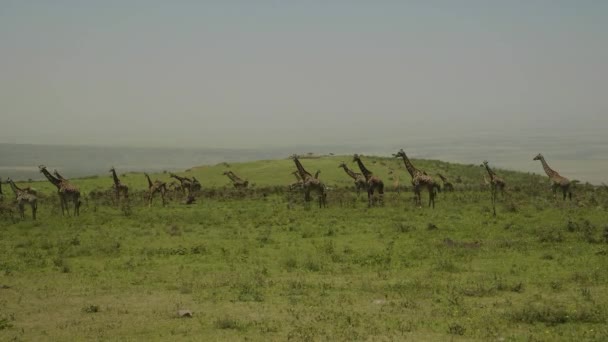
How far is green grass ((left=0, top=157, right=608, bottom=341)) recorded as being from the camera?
1191cm

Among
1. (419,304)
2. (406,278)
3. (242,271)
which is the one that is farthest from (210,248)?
(419,304)

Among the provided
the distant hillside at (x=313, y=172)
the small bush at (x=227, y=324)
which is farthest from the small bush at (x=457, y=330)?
the distant hillside at (x=313, y=172)

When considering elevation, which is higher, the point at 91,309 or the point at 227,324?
the point at 227,324

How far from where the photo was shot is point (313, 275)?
17.1m

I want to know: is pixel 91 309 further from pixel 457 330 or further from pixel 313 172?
pixel 313 172

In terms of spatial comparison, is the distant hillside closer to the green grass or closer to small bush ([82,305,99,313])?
the green grass

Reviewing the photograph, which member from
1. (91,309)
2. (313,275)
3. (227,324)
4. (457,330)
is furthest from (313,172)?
(457,330)

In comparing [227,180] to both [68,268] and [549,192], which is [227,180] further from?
[68,268]

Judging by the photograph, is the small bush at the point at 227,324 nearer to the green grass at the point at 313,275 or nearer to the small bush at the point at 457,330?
the green grass at the point at 313,275

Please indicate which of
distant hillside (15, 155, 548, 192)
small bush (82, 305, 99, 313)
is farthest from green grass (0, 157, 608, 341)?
distant hillside (15, 155, 548, 192)

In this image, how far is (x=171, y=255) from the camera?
20.7m

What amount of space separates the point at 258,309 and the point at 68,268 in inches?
319

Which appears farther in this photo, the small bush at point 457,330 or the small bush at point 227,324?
the small bush at point 227,324

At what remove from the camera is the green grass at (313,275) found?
1191 centimetres
